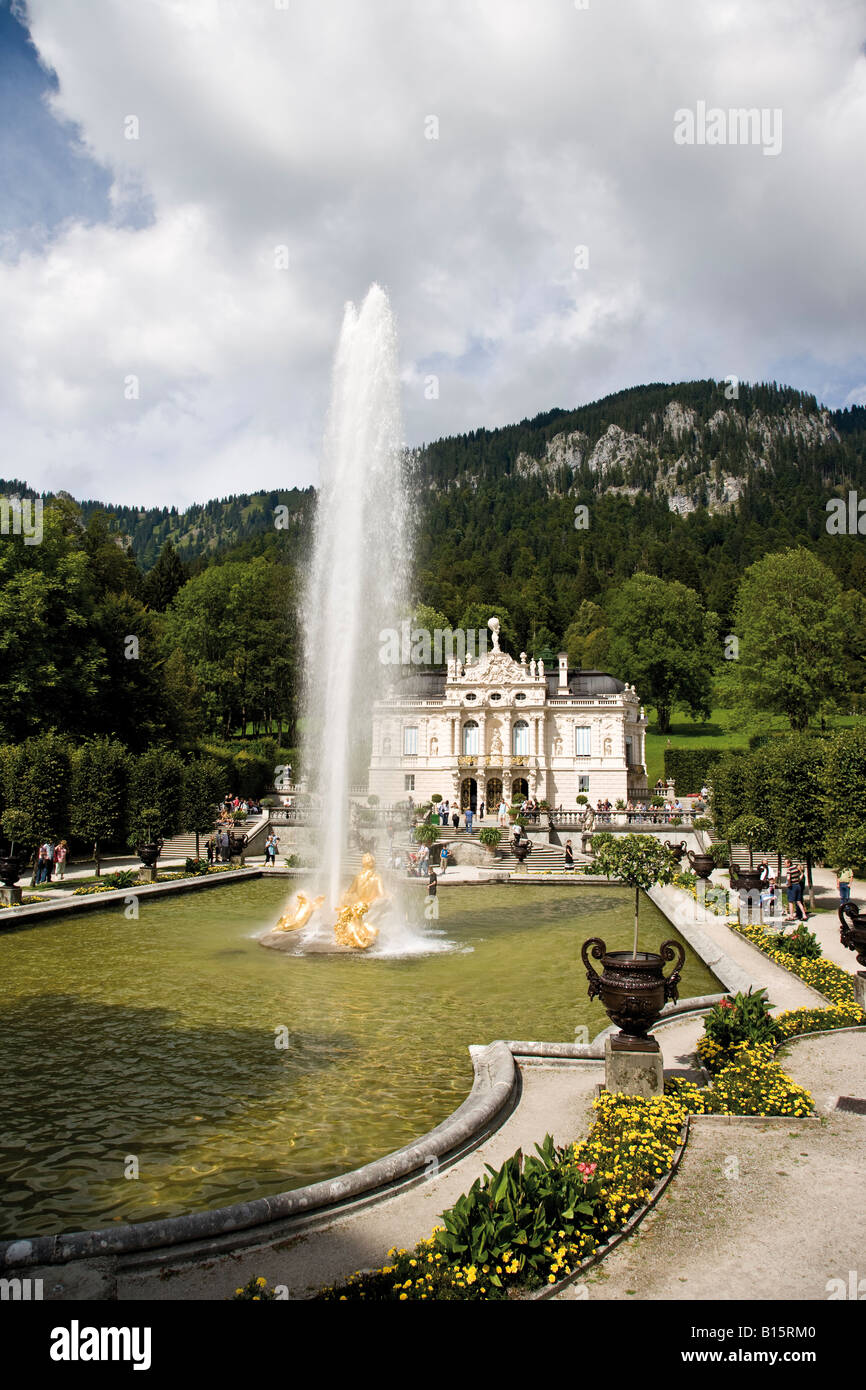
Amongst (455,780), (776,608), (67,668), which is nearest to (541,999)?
(67,668)

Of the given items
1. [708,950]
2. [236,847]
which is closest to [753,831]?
[708,950]

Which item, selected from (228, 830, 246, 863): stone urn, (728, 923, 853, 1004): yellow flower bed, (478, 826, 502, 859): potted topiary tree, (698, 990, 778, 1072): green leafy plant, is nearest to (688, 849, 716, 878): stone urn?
(728, 923, 853, 1004): yellow flower bed

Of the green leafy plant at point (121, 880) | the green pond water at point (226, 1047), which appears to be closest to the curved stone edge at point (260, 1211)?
the green pond water at point (226, 1047)

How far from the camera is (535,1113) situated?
941cm

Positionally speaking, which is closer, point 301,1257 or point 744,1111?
point 301,1257

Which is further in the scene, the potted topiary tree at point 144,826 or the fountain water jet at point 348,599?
the potted topiary tree at point 144,826

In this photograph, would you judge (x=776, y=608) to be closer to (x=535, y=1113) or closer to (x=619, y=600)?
(x=619, y=600)

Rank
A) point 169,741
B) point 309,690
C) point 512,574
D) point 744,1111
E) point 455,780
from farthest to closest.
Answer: point 512,574 → point 455,780 → point 169,741 → point 309,690 → point 744,1111

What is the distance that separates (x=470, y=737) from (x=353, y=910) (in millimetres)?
40512

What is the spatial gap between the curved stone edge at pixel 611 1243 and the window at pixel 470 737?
52.4 meters

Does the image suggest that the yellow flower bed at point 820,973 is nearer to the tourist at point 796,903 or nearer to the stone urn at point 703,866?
the tourist at point 796,903

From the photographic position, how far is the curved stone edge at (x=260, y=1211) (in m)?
6.04

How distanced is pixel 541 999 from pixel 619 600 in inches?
3259

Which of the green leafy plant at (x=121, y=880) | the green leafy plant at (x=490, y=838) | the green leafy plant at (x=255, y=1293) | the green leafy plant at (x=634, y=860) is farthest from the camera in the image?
the green leafy plant at (x=490, y=838)
